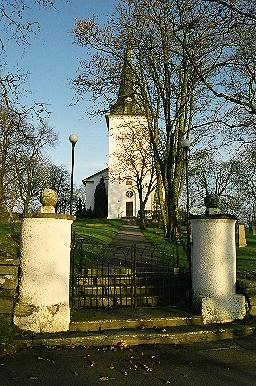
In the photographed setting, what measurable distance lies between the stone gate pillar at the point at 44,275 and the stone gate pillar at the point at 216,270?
Answer: 2584mm

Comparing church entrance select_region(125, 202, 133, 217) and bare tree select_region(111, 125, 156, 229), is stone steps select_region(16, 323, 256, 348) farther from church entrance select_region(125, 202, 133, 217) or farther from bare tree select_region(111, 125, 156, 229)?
church entrance select_region(125, 202, 133, 217)

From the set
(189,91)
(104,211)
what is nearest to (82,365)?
(189,91)

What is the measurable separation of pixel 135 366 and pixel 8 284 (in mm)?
2750

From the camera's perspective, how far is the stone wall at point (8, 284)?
24.4 feet

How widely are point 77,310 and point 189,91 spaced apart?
44.7 ft

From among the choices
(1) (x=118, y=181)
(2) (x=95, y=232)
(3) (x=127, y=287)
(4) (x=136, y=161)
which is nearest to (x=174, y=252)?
(3) (x=127, y=287)

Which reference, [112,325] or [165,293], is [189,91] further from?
[112,325]

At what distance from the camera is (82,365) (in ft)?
19.5

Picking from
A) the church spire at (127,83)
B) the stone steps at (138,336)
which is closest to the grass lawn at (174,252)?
the stone steps at (138,336)

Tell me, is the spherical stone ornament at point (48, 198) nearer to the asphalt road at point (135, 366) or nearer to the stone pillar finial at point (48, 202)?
the stone pillar finial at point (48, 202)

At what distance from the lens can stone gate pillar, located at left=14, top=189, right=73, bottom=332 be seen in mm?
7418

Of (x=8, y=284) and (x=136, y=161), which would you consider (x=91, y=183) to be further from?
(x=8, y=284)

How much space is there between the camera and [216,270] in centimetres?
848

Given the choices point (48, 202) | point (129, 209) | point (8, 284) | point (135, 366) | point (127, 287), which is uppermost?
point (129, 209)
